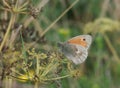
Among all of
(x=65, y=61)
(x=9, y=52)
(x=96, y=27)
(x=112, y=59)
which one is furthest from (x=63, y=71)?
(x=112, y=59)

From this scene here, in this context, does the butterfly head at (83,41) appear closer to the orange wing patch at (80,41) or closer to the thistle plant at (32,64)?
the orange wing patch at (80,41)

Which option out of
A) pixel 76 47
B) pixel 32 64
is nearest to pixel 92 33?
pixel 76 47

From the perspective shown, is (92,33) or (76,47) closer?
(76,47)

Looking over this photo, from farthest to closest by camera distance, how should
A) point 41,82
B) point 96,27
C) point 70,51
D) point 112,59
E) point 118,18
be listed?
point 118,18, point 112,59, point 96,27, point 70,51, point 41,82

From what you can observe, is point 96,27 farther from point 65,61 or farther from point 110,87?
point 65,61

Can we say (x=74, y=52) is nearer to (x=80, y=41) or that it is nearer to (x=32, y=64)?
(x=80, y=41)

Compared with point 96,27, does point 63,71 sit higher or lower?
lower

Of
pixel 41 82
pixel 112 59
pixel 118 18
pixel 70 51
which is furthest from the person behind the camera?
pixel 118 18

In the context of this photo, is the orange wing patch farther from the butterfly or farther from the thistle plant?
the thistle plant

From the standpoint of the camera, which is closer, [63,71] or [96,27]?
[63,71]
